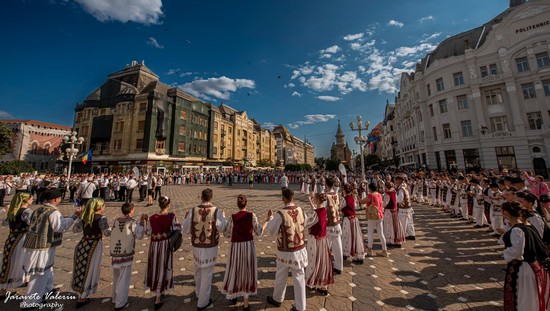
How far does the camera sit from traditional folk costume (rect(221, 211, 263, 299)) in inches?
140

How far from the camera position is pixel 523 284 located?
9.72 feet

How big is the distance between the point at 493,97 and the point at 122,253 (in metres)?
36.6

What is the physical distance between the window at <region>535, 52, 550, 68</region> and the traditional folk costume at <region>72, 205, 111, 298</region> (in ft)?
128

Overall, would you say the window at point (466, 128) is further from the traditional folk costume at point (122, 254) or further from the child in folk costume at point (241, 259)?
the traditional folk costume at point (122, 254)

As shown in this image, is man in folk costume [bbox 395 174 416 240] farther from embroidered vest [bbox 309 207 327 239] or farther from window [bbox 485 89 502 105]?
window [bbox 485 89 502 105]

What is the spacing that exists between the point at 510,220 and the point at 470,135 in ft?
98.9

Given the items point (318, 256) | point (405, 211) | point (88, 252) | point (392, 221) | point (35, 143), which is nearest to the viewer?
point (88, 252)

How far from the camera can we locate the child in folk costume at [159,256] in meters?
3.62

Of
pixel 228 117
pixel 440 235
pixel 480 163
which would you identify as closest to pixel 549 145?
pixel 480 163

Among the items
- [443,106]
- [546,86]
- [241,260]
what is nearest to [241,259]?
[241,260]

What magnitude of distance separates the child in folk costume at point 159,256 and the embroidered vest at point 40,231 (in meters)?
1.67

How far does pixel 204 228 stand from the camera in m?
3.66

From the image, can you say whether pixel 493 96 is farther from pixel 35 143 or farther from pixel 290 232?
pixel 35 143

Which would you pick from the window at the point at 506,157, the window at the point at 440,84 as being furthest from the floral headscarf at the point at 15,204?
the window at the point at 440,84
